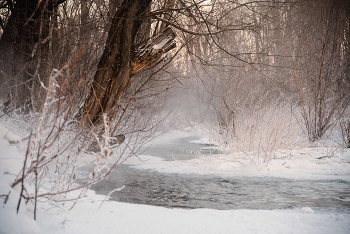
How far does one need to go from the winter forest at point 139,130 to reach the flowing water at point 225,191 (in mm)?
22

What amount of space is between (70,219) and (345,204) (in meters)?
3.75

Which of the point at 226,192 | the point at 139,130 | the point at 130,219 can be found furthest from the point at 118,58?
the point at 226,192

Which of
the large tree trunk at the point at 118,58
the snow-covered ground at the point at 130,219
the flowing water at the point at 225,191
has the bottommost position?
the flowing water at the point at 225,191

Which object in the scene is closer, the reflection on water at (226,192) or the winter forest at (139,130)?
the winter forest at (139,130)

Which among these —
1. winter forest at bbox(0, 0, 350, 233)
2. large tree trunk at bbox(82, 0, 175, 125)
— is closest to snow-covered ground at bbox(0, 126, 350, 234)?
winter forest at bbox(0, 0, 350, 233)

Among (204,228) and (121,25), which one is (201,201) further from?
(121,25)

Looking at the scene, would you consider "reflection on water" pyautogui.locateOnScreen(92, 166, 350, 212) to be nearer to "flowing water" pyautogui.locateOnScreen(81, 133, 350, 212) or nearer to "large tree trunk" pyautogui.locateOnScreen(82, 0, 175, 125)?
"flowing water" pyautogui.locateOnScreen(81, 133, 350, 212)

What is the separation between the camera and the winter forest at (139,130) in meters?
2.22

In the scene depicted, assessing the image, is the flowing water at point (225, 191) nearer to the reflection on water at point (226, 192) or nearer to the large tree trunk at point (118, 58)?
the reflection on water at point (226, 192)

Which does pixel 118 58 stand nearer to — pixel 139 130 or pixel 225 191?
pixel 139 130

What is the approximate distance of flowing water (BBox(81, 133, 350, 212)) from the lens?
382 centimetres

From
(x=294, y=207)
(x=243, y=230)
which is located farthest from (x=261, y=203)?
(x=243, y=230)

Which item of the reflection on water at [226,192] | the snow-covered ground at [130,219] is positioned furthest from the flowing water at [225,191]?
the snow-covered ground at [130,219]

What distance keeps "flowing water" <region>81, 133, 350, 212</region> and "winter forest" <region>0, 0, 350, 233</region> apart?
0.9 inches
